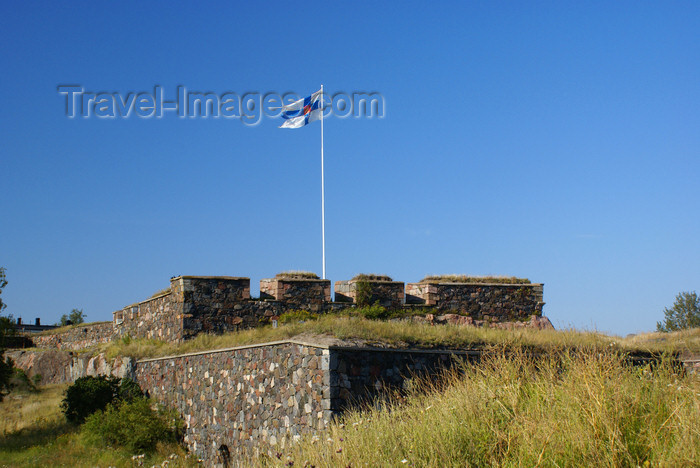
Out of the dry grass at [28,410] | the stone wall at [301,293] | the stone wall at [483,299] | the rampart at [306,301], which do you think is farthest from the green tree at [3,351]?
the stone wall at [483,299]

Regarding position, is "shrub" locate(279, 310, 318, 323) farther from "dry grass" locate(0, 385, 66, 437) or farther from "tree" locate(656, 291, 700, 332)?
"tree" locate(656, 291, 700, 332)

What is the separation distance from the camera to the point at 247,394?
1403 cm

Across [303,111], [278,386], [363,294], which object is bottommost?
[278,386]

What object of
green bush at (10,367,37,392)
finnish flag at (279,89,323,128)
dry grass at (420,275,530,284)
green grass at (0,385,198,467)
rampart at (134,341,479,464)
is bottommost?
green grass at (0,385,198,467)

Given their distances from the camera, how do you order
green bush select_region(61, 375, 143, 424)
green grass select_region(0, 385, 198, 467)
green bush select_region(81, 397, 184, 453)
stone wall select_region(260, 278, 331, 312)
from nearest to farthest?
green grass select_region(0, 385, 198, 467)
green bush select_region(81, 397, 184, 453)
green bush select_region(61, 375, 143, 424)
stone wall select_region(260, 278, 331, 312)

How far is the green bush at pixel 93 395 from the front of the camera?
62.1 ft

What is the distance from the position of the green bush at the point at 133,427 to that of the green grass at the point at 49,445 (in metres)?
0.29

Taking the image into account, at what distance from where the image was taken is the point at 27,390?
80.1 feet

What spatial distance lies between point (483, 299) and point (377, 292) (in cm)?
386

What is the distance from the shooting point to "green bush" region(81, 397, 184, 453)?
16328 mm

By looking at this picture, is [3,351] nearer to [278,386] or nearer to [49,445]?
[49,445]

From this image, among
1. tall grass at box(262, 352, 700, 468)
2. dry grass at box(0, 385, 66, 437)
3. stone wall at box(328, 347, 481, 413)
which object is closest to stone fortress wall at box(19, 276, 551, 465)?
stone wall at box(328, 347, 481, 413)

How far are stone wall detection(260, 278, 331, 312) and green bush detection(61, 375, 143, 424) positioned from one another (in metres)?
5.39

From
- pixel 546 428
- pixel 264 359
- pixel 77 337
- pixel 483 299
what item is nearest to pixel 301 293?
pixel 264 359
